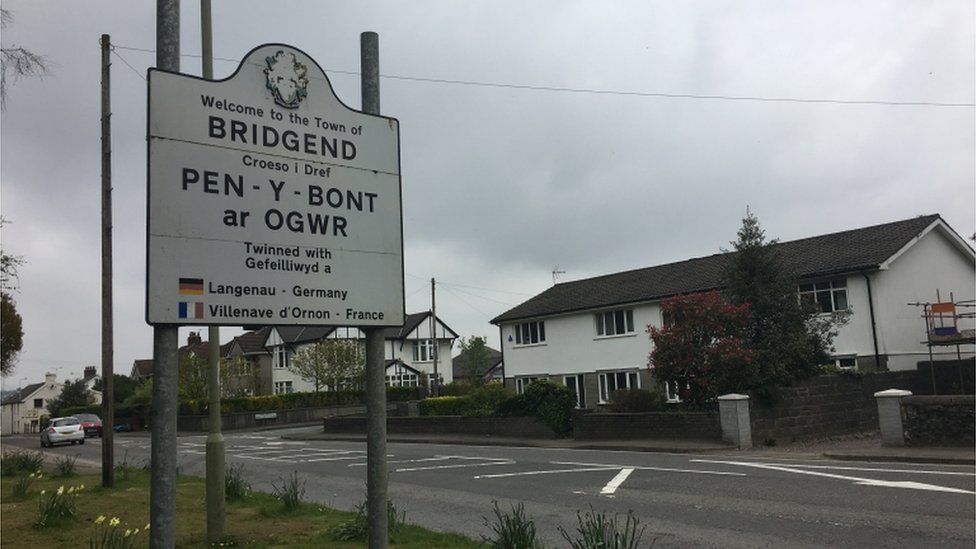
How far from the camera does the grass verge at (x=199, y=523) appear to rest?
8.04m

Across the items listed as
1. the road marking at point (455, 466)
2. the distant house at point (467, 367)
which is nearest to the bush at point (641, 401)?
the road marking at point (455, 466)

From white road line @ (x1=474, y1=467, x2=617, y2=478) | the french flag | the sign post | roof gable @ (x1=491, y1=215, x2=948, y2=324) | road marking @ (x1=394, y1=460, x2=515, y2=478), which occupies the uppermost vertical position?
roof gable @ (x1=491, y1=215, x2=948, y2=324)

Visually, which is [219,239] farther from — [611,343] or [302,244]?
[611,343]

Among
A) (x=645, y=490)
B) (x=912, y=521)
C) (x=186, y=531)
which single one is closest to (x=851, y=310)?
(x=645, y=490)

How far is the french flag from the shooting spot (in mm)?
3774

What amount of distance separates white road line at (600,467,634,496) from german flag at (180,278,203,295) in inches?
377

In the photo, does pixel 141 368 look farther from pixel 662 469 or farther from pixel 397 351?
pixel 662 469

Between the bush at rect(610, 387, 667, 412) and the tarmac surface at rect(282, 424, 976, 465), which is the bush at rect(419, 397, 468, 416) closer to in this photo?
the tarmac surface at rect(282, 424, 976, 465)

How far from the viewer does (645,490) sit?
492 inches

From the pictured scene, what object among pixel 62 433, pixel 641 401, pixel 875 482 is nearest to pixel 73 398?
pixel 62 433

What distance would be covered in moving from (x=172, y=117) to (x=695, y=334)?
1975 centimetres

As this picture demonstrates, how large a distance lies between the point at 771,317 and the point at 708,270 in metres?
13.7

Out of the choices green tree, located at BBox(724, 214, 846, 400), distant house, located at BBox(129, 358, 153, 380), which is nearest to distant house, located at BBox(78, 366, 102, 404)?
distant house, located at BBox(129, 358, 153, 380)

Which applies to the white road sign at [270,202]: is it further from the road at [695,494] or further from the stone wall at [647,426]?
the stone wall at [647,426]
